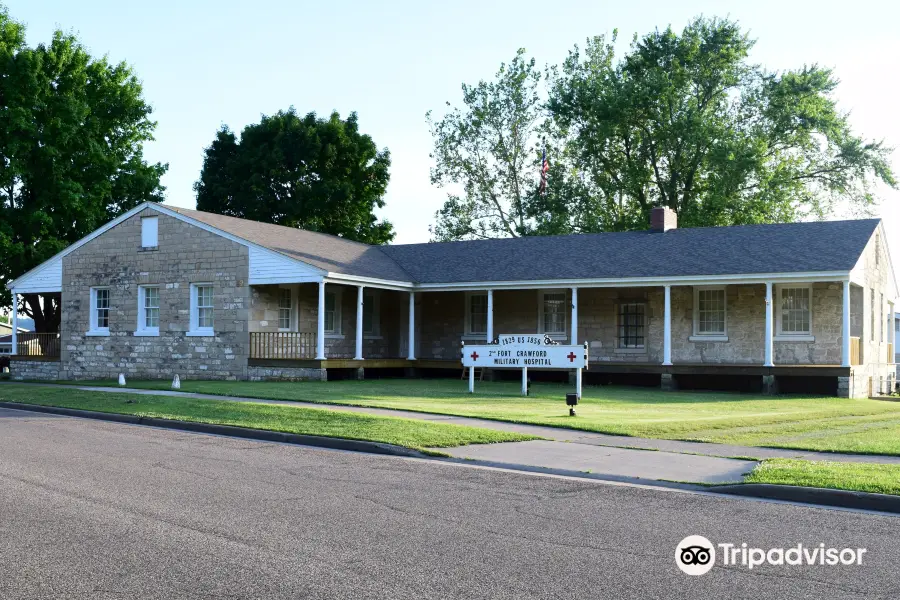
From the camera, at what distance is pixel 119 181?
143 feet

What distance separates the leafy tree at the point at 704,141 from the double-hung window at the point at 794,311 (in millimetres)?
15680

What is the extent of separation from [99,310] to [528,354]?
58.1 feet

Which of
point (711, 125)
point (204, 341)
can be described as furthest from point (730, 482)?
point (711, 125)

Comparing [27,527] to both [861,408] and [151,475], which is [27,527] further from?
[861,408]

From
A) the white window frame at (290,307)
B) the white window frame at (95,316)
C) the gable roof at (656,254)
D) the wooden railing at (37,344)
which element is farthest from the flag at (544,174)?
the wooden railing at (37,344)

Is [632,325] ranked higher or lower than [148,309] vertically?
lower

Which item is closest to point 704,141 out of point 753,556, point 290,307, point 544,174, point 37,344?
point 544,174

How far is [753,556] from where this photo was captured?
6.80 m

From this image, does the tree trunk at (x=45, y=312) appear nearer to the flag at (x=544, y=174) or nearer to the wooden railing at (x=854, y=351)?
the flag at (x=544, y=174)

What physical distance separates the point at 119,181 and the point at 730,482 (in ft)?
128

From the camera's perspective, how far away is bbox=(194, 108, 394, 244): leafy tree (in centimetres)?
5384

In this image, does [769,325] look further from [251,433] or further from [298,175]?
[298,175]

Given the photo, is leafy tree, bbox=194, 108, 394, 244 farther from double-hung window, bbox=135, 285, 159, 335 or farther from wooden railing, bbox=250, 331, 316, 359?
wooden railing, bbox=250, 331, 316, 359

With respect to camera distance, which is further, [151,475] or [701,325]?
[701,325]
